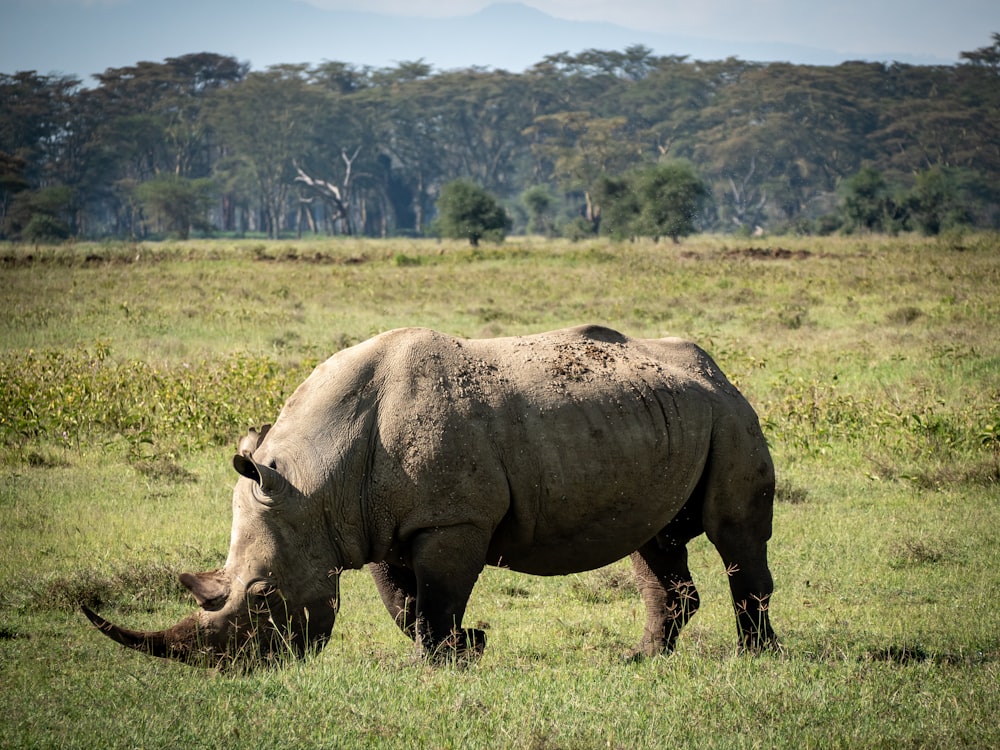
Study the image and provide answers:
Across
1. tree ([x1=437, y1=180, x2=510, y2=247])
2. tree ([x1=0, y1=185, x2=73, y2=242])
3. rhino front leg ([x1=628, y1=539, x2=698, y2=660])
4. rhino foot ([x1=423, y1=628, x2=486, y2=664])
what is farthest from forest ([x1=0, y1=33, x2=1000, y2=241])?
rhino foot ([x1=423, y1=628, x2=486, y2=664])

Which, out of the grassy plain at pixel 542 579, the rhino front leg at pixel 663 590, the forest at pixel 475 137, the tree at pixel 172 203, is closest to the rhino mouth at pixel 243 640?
the grassy plain at pixel 542 579

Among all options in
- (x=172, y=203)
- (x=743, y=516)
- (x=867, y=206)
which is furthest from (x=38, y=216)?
(x=743, y=516)

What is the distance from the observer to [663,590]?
22.6 ft

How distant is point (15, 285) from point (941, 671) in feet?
78.9

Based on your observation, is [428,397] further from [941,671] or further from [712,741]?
[941,671]

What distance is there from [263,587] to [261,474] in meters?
0.54

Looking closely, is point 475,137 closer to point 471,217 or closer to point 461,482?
point 471,217

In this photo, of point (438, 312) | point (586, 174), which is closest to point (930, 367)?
point (438, 312)

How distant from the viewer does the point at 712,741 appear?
14.9 ft

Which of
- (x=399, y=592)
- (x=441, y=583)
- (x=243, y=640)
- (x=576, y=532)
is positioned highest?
(x=576, y=532)

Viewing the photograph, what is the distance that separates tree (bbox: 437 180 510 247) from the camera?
170ft

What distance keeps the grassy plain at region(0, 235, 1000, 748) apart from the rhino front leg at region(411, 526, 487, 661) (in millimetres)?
158

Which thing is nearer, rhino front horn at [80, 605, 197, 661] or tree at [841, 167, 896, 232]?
rhino front horn at [80, 605, 197, 661]

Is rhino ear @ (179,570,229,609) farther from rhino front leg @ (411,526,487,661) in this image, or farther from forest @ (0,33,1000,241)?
forest @ (0,33,1000,241)
